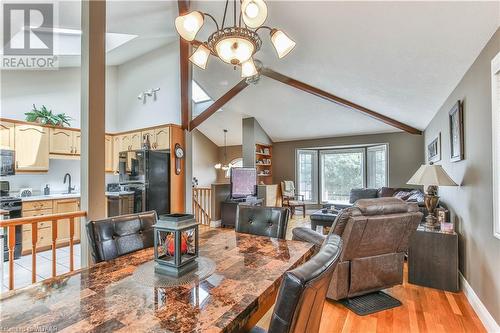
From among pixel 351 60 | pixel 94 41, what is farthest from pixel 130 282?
pixel 351 60

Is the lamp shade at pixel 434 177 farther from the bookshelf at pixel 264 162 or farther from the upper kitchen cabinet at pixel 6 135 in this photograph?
the upper kitchen cabinet at pixel 6 135

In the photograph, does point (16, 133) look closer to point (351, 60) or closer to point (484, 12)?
point (351, 60)

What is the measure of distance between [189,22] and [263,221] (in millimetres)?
1637

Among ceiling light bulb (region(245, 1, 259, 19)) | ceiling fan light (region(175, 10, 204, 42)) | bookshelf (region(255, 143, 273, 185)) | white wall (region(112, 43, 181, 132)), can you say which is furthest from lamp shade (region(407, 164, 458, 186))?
bookshelf (region(255, 143, 273, 185))

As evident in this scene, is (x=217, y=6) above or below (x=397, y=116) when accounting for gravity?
above

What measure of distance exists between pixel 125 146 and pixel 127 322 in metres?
5.61

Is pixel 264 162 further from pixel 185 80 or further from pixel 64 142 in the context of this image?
pixel 64 142

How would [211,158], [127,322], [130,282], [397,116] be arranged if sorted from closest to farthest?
[127,322] → [130,282] → [397,116] → [211,158]

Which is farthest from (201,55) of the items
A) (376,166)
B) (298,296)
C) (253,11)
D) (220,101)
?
(376,166)

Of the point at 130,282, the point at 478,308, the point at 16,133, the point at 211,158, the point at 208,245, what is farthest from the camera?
the point at 211,158

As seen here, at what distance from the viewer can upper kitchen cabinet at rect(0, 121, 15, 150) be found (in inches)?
156

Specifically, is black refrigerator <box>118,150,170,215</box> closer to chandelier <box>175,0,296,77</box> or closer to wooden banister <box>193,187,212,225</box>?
wooden banister <box>193,187,212,225</box>

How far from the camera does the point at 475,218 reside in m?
2.35
